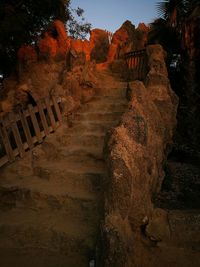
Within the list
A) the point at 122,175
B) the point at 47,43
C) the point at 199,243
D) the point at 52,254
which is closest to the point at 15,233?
the point at 52,254

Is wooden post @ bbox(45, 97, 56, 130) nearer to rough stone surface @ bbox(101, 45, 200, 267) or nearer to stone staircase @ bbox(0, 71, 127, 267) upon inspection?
stone staircase @ bbox(0, 71, 127, 267)

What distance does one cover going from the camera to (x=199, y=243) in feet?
10.7

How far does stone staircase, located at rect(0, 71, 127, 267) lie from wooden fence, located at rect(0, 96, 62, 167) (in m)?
0.18

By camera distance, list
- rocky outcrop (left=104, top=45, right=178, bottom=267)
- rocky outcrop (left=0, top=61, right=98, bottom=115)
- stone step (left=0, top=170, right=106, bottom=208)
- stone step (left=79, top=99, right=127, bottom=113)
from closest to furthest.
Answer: rocky outcrop (left=104, top=45, right=178, bottom=267), stone step (left=0, top=170, right=106, bottom=208), stone step (left=79, top=99, right=127, bottom=113), rocky outcrop (left=0, top=61, right=98, bottom=115)

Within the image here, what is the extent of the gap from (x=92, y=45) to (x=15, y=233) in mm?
12859

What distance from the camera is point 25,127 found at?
204 inches

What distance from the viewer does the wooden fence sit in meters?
4.92

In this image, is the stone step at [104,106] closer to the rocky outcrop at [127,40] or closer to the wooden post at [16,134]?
the wooden post at [16,134]

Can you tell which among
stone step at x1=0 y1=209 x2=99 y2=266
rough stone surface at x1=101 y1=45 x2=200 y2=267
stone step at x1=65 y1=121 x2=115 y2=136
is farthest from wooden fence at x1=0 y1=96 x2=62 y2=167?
rough stone surface at x1=101 y1=45 x2=200 y2=267

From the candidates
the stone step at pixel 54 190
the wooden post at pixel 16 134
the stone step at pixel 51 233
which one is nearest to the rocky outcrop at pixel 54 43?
the wooden post at pixel 16 134

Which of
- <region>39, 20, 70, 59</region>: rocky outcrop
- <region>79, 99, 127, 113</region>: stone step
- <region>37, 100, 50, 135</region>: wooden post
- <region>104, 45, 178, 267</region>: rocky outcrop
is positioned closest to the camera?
<region>104, 45, 178, 267</region>: rocky outcrop

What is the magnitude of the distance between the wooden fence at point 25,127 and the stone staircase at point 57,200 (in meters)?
0.18

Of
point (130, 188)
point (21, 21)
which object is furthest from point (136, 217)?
point (21, 21)

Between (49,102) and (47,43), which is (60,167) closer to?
(49,102)
